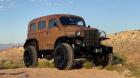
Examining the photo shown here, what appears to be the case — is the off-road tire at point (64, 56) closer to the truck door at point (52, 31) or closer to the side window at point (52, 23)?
the truck door at point (52, 31)

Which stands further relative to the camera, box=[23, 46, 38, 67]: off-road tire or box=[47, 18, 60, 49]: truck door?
box=[23, 46, 38, 67]: off-road tire

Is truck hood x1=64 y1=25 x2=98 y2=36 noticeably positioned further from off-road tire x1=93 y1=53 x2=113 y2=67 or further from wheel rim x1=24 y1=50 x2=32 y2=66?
wheel rim x1=24 y1=50 x2=32 y2=66

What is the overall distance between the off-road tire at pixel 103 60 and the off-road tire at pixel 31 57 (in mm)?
3029

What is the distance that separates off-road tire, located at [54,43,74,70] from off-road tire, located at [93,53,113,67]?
2012 mm

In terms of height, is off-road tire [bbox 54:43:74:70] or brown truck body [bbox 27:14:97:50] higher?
brown truck body [bbox 27:14:97:50]

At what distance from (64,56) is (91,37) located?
1.41 meters

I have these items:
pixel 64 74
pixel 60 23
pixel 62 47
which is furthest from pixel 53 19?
pixel 64 74

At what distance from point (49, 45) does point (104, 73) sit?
13.0 feet

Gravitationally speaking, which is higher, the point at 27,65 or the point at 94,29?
the point at 94,29

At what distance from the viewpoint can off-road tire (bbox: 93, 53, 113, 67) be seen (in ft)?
58.9

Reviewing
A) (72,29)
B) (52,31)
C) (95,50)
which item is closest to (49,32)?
(52,31)

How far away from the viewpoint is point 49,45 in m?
18.3

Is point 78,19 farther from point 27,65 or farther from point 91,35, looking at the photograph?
point 27,65

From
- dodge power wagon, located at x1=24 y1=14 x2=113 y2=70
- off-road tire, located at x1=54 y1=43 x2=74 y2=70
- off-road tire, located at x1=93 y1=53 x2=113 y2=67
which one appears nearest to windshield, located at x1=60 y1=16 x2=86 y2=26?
dodge power wagon, located at x1=24 y1=14 x2=113 y2=70
